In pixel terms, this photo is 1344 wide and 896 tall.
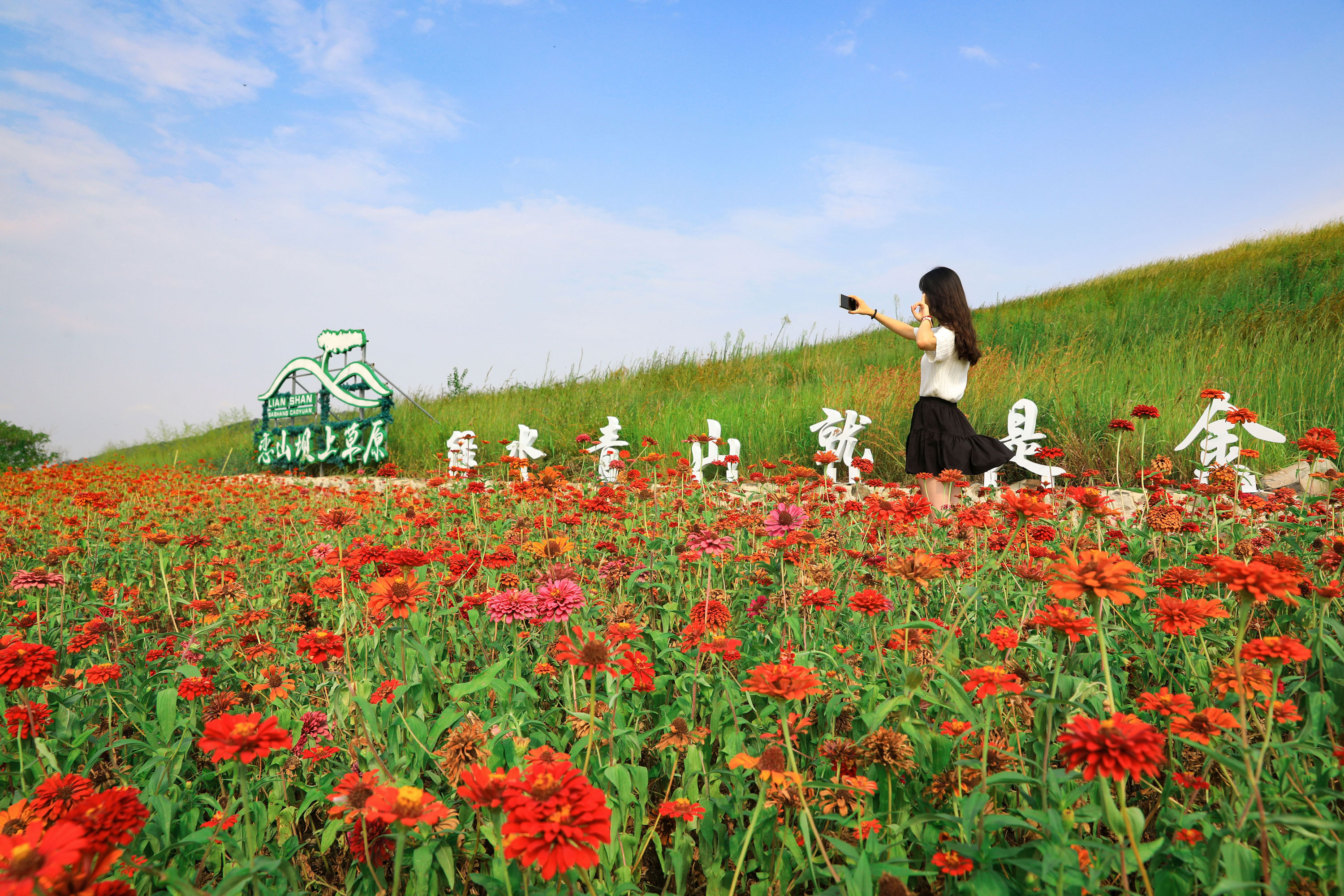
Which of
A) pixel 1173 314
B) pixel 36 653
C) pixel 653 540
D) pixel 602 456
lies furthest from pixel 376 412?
pixel 1173 314

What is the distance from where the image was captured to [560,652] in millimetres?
1157

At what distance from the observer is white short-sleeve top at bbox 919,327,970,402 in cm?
448

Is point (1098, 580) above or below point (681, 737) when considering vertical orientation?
above

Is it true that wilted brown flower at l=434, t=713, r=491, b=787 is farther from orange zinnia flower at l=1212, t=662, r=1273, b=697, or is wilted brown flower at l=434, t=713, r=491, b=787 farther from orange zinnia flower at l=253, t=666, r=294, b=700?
orange zinnia flower at l=1212, t=662, r=1273, b=697

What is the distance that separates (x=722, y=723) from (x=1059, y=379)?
7404 millimetres

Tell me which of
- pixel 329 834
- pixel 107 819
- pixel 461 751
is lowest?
pixel 329 834

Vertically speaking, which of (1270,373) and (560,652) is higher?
(1270,373)

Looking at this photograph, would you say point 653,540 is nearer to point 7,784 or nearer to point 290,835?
point 290,835

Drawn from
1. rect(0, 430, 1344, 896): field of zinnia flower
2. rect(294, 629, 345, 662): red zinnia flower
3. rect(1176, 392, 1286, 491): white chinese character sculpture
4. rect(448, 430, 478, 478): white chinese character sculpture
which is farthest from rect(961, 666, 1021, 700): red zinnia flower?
rect(448, 430, 478, 478): white chinese character sculpture

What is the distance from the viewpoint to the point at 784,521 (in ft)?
6.70

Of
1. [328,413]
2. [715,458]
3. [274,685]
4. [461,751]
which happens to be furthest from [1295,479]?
[328,413]

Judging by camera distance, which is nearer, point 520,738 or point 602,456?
point 520,738

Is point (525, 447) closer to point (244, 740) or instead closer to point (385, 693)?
point (385, 693)

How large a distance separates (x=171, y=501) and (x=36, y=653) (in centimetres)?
581
